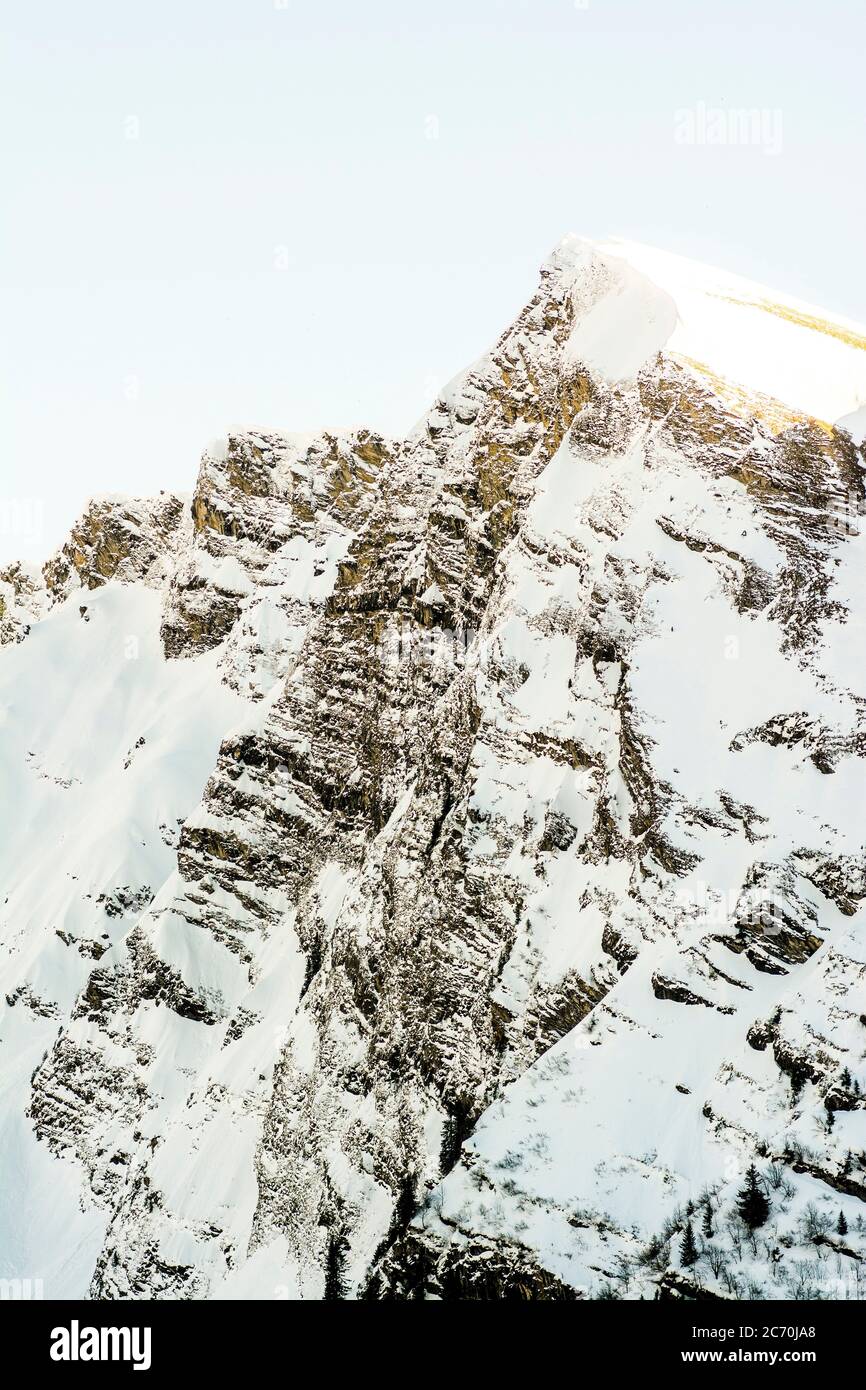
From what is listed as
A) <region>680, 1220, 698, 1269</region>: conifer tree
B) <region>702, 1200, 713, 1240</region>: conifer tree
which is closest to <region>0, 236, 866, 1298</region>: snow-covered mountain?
<region>702, 1200, 713, 1240</region>: conifer tree

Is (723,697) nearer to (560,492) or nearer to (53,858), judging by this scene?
(560,492)

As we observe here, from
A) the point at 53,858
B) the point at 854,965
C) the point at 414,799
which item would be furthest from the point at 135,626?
the point at 854,965

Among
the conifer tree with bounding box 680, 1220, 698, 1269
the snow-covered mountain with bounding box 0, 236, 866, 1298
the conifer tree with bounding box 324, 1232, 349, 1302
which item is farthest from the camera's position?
the conifer tree with bounding box 324, 1232, 349, 1302

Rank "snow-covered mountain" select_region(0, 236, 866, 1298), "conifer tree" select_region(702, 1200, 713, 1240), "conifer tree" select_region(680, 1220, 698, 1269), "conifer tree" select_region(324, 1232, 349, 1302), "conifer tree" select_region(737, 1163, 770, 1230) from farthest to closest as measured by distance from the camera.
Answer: "conifer tree" select_region(324, 1232, 349, 1302)
"snow-covered mountain" select_region(0, 236, 866, 1298)
"conifer tree" select_region(702, 1200, 713, 1240)
"conifer tree" select_region(680, 1220, 698, 1269)
"conifer tree" select_region(737, 1163, 770, 1230)

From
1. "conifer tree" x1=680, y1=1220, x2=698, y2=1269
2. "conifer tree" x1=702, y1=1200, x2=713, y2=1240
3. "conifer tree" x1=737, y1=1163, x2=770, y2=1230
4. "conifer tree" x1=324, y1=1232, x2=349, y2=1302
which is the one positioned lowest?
"conifer tree" x1=324, y1=1232, x2=349, y2=1302

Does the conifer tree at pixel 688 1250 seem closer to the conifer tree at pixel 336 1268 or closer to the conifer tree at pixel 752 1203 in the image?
the conifer tree at pixel 752 1203

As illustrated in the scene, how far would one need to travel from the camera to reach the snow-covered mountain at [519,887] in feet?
230

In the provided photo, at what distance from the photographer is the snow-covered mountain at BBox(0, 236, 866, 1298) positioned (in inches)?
2758

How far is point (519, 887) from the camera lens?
90.2 metres

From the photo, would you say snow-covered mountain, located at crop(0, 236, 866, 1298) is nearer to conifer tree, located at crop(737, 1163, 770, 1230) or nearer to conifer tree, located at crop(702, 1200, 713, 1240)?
conifer tree, located at crop(702, 1200, 713, 1240)

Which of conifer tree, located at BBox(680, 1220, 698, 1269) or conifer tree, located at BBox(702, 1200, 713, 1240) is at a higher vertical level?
conifer tree, located at BBox(702, 1200, 713, 1240)

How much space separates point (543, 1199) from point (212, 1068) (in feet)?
210

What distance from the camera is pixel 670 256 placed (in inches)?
5364

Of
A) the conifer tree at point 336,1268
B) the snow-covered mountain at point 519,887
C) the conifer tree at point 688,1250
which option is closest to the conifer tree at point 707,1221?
the snow-covered mountain at point 519,887
